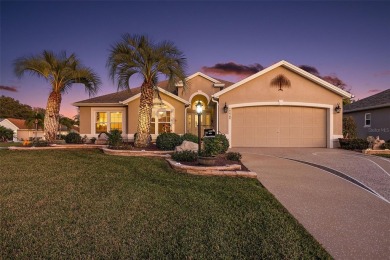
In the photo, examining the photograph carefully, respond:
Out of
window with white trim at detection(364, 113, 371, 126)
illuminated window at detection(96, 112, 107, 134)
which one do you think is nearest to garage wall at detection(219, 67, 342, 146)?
window with white trim at detection(364, 113, 371, 126)

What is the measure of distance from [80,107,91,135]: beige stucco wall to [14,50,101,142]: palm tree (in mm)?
3106

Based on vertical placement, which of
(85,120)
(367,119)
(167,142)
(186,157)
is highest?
(367,119)

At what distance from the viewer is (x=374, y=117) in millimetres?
→ 19609

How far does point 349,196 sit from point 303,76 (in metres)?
11.1

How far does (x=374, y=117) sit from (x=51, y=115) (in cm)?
2568

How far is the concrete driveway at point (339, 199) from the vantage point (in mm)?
3156

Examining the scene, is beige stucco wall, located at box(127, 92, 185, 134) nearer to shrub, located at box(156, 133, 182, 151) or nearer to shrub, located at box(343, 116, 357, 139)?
shrub, located at box(156, 133, 182, 151)

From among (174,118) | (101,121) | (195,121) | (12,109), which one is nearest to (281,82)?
(174,118)

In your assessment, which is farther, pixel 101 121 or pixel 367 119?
pixel 367 119

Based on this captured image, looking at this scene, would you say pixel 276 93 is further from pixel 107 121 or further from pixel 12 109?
pixel 12 109

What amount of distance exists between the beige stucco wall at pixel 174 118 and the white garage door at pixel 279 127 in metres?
4.19

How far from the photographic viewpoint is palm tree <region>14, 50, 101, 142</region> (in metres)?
13.6

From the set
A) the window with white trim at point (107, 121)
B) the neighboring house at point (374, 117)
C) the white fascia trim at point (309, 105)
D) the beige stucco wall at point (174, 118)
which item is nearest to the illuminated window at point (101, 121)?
the window with white trim at point (107, 121)

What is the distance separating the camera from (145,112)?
38.4 ft
